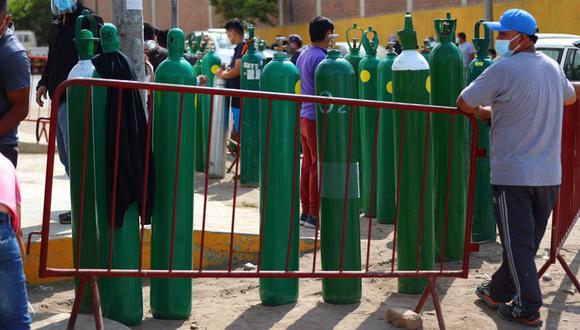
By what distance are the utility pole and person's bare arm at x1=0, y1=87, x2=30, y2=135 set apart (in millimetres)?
1265

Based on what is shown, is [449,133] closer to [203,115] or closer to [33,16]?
[203,115]

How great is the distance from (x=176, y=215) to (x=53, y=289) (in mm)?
1435

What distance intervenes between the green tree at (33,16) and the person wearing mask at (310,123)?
48838mm

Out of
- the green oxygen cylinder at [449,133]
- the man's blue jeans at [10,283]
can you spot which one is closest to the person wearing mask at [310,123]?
the green oxygen cylinder at [449,133]

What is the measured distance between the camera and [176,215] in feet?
17.9

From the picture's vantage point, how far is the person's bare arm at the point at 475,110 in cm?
558

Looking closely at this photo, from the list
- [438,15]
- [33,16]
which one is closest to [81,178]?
[438,15]

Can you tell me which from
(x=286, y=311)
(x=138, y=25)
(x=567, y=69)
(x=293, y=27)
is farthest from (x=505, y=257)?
(x=293, y=27)

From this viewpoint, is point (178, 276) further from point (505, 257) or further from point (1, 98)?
point (505, 257)

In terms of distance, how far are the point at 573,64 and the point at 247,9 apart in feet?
84.2

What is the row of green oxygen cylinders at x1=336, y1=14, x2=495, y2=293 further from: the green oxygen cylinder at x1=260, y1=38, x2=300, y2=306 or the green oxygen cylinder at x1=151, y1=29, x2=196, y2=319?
the green oxygen cylinder at x1=151, y1=29, x2=196, y2=319

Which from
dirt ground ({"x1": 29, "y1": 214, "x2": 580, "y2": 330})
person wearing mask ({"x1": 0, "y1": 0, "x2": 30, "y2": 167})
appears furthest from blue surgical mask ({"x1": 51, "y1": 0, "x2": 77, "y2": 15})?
dirt ground ({"x1": 29, "y1": 214, "x2": 580, "y2": 330})

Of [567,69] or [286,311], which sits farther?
[567,69]

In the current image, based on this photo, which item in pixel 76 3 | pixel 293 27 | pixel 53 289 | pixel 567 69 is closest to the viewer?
pixel 53 289
